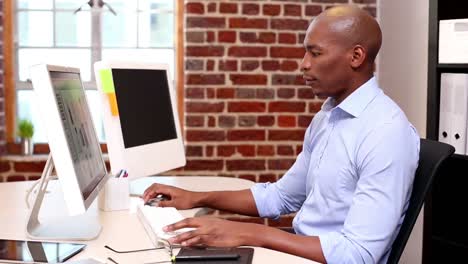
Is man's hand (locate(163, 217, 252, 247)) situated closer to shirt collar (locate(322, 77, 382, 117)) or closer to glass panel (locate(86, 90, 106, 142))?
shirt collar (locate(322, 77, 382, 117))

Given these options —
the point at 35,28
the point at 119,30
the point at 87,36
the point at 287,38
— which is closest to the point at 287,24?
the point at 287,38

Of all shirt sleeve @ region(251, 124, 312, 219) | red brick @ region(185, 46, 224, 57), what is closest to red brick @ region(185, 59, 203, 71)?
red brick @ region(185, 46, 224, 57)

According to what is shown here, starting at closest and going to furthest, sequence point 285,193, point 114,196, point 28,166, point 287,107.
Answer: point 114,196, point 285,193, point 28,166, point 287,107

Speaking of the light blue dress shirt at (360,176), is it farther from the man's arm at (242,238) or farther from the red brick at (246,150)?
the red brick at (246,150)

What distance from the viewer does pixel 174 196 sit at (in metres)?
2.00

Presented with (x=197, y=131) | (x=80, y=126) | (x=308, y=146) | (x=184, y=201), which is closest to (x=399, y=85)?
(x=197, y=131)

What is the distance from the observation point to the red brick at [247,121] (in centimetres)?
346

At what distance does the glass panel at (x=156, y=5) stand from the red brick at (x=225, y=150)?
0.83 meters

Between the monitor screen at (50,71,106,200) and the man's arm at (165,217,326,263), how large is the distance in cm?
25

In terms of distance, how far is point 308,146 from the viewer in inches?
77.9

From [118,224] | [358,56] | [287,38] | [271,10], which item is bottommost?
[118,224]

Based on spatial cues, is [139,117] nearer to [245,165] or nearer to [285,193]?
[285,193]

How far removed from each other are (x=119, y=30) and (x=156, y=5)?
247mm

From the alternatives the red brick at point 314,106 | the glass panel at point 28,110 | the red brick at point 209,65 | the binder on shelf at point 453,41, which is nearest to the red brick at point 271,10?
the red brick at point 209,65
